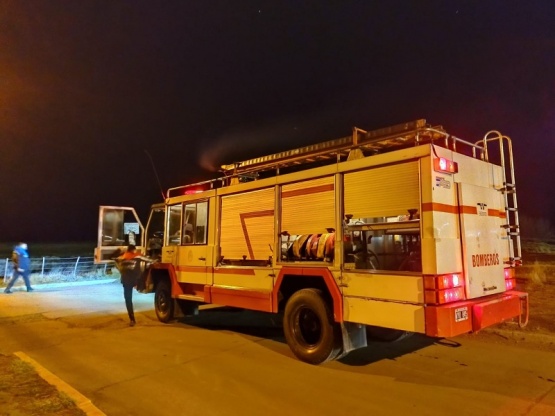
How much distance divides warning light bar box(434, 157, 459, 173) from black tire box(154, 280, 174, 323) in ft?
21.2

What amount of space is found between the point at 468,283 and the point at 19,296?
13.6m

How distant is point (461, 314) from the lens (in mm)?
4887

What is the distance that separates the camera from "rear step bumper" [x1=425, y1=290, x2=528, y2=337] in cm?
473

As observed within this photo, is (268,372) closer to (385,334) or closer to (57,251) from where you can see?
(385,334)

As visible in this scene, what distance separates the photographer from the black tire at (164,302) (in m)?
9.34

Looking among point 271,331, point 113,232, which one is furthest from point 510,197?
point 113,232

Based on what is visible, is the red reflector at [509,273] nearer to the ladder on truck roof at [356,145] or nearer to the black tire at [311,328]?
the ladder on truck roof at [356,145]

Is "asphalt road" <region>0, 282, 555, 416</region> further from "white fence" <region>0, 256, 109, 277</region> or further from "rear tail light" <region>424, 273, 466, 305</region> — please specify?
"white fence" <region>0, 256, 109, 277</region>

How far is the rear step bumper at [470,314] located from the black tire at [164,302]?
6.11 m

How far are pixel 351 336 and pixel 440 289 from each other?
1.53m

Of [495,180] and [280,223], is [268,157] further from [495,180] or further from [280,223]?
[495,180]

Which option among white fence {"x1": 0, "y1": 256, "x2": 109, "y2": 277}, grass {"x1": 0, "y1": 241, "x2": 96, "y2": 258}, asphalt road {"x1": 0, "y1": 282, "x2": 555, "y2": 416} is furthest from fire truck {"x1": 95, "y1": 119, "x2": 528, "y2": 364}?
grass {"x1": 0, "y1": 241, "x2": 96, "y2": 258}

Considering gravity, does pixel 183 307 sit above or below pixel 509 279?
below

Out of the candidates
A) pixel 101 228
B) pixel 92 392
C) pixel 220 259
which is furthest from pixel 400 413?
pixel 101 228
